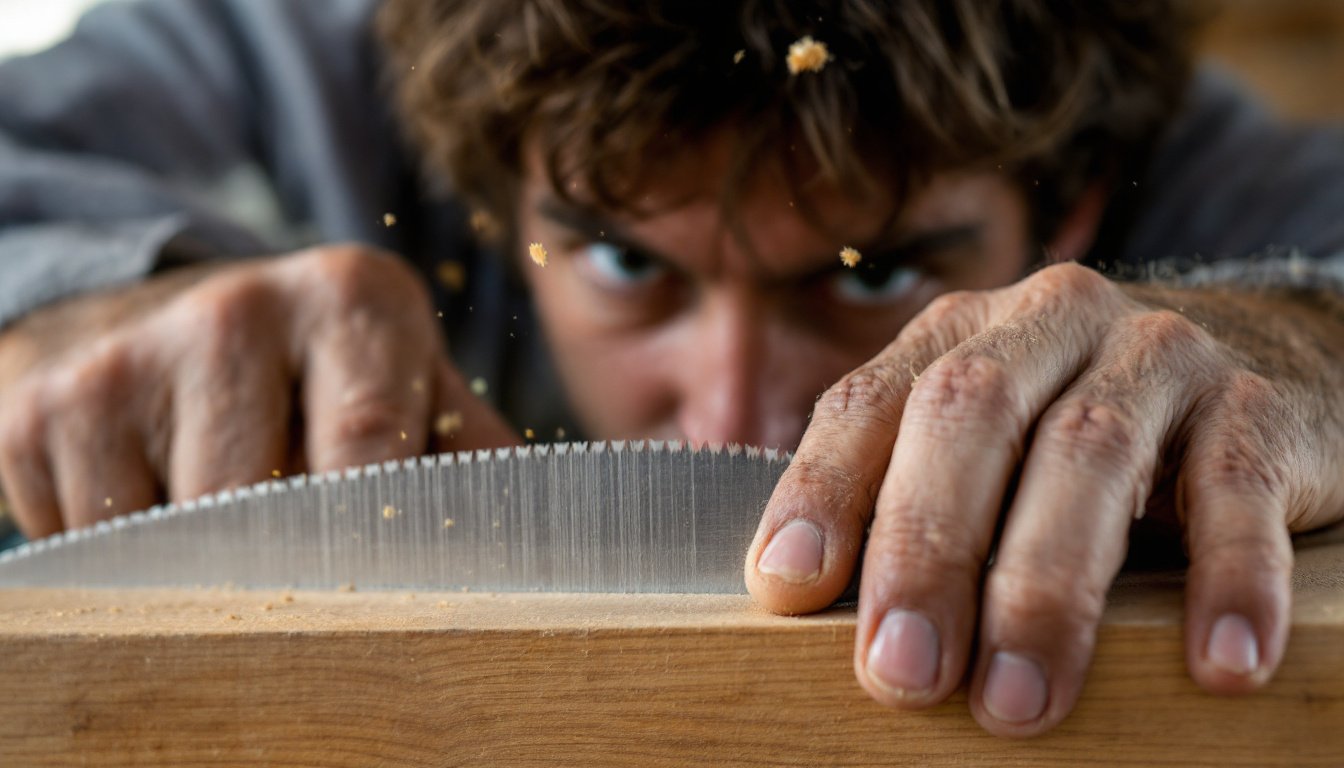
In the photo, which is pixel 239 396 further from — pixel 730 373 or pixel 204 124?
pixel 204 124

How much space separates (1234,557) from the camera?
16.8 inches

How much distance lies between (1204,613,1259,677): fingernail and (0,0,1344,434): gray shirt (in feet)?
3.28

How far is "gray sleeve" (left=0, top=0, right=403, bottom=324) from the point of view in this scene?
1360 millimetres

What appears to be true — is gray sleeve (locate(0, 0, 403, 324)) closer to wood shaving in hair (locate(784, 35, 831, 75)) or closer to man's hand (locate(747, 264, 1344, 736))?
wood shaving in hair (locate(784, 35, 831, 75))

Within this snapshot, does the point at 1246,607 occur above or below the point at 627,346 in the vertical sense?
above

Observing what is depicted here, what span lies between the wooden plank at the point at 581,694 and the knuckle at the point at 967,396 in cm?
10

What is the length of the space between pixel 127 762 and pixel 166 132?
1.33m

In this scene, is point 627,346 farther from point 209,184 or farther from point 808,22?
point 209,184

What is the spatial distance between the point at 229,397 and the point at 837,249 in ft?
1.81

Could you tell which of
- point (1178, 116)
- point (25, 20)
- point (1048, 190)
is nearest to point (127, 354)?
point (1048, 190)

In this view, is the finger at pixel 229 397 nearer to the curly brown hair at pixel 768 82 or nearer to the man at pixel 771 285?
the man at pixel 771 285

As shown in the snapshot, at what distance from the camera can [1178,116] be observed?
1.56m

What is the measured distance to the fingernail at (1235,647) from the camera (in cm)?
41

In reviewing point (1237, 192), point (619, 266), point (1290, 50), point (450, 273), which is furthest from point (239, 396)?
point (1290, 50)
